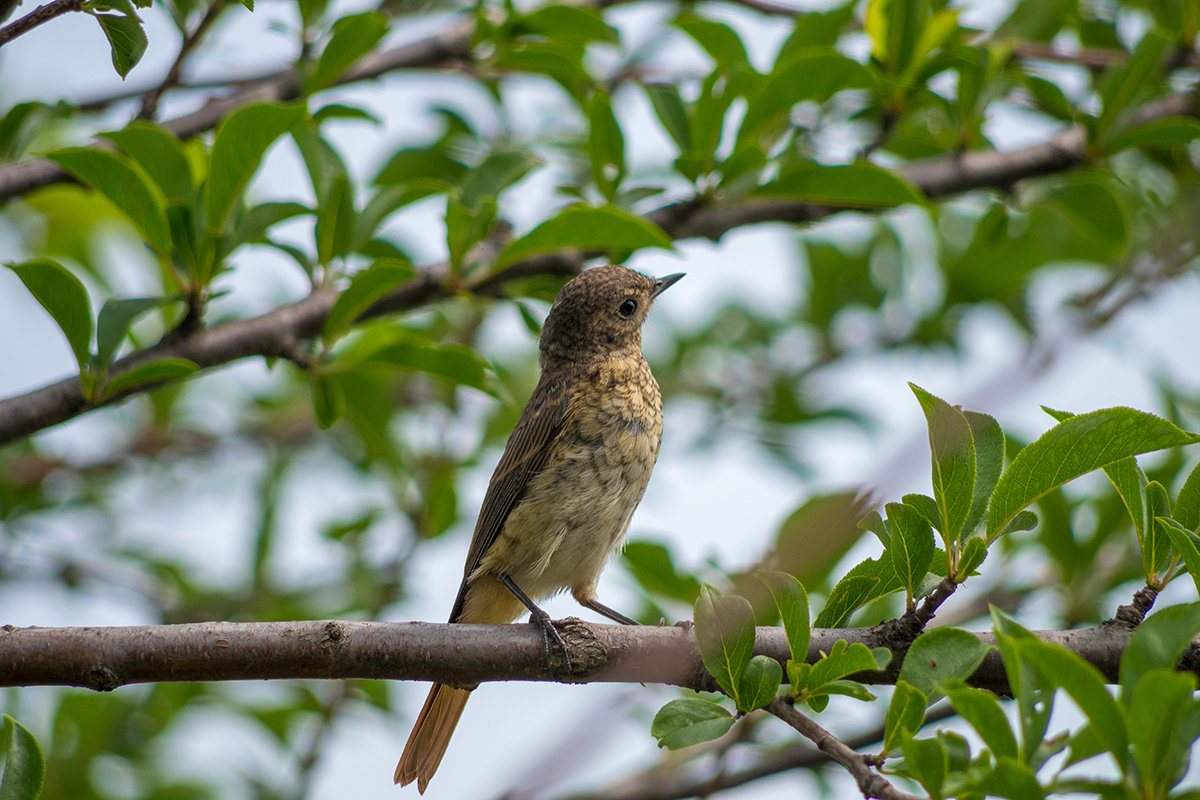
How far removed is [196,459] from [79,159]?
2.93 metres

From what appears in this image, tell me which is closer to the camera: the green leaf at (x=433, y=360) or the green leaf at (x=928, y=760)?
the green leaf at (x=928, y=760)

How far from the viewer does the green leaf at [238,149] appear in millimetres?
2801

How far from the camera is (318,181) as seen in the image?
128 inches

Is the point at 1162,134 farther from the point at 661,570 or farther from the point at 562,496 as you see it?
the point at 562,496

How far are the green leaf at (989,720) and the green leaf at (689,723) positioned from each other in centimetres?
52

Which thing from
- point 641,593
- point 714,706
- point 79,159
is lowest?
point 641,593

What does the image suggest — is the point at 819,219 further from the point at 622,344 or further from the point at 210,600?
the point at 210,600

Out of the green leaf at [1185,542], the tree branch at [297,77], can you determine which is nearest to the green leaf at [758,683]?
the green leaf at [1185,542]

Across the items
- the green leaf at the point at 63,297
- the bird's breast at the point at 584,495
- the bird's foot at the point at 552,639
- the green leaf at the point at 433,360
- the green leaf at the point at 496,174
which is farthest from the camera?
the bird's breast at the point at 584,495

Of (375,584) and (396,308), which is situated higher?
(396,308)

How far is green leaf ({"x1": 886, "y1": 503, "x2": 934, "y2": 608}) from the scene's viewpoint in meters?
2.09

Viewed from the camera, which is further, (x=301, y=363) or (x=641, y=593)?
(x=641, y=593)

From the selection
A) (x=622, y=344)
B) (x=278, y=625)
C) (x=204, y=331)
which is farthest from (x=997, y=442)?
(x=622, y=344)

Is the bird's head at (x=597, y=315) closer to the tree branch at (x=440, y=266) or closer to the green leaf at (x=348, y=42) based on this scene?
the tree branch at (x=440, y=266)
